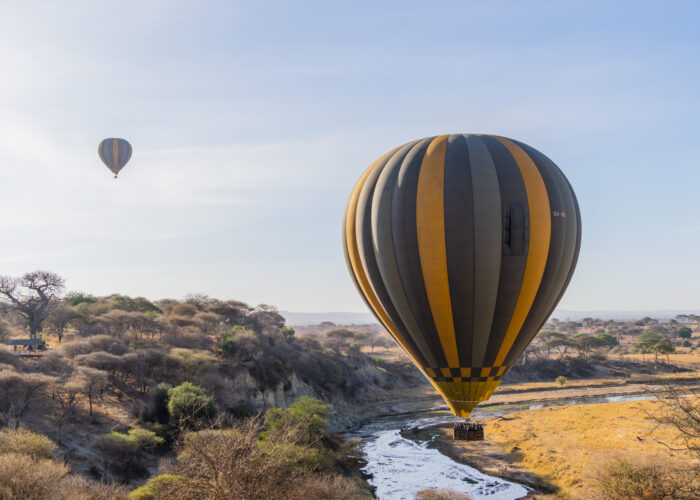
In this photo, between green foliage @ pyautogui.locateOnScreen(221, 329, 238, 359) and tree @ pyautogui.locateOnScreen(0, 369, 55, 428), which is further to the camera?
green foliage @ pyautogui.locateOnScreen(221, 329, 238, 359)

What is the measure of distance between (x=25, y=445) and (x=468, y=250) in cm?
2150

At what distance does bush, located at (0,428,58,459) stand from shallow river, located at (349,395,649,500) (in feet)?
58.6

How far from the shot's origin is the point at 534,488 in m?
30.8

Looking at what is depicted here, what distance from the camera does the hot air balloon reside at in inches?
1626

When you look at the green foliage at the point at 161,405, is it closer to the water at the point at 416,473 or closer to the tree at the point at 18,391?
the tree at the point at 18,391

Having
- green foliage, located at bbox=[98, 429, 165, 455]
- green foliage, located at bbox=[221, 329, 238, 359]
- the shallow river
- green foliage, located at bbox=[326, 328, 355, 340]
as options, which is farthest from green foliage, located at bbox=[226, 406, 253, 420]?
green foliage, located at bbox=[326, 328, 355, 340]

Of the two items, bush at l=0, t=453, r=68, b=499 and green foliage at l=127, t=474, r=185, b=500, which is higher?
bush at l=0, t=453, r=68, b=499

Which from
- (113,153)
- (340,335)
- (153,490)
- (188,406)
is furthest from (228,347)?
(340,335)

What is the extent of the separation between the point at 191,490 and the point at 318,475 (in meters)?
14.1

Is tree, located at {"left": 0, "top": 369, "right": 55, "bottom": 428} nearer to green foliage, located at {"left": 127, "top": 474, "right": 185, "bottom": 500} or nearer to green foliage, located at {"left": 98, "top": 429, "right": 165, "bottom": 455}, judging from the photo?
green foliage, located at {"left": 98, "top": 429, "right": 165, "bottom": 455}

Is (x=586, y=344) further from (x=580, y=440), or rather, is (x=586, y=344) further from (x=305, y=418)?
(x=305, y=418)

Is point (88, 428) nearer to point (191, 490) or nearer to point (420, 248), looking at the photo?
point (191, 490)

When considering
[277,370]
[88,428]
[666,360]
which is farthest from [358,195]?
[666,360]

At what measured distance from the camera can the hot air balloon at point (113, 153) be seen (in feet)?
136
